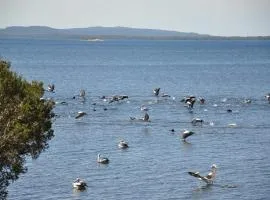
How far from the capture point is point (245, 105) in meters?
99.9

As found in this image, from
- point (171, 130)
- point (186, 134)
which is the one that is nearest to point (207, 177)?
point (186, 134)

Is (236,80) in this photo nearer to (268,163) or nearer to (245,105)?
(245,105)

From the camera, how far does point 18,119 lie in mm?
34344

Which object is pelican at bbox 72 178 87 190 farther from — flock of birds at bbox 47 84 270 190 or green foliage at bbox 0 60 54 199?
green foliage at bbox 0 60 54 199

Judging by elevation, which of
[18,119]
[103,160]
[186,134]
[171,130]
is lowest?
[103,160]

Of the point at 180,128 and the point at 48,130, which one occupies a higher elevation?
the point at 48,130

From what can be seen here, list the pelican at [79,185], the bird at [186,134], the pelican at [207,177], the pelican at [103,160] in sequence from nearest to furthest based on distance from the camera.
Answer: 1. the pelican at [79,185]
2. the pelican at [207,177]
3. the pelican at [103,160]
4. the bird at [186,134]

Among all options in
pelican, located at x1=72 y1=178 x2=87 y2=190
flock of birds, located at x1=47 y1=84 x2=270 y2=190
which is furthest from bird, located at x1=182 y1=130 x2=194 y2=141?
pelican, located at x1=72 y1=178 x2=87 y2=190

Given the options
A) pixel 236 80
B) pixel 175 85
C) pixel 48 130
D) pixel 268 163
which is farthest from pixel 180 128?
pixel 236 80

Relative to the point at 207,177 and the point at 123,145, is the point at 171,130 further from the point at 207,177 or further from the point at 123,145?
the point at 207,177

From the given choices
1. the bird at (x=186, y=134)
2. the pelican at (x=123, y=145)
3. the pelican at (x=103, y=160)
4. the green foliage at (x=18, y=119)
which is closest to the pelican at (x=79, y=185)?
the pelican at (x=103, y=160)

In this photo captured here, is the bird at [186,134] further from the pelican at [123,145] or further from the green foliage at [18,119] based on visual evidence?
the green foliage at [18,119]

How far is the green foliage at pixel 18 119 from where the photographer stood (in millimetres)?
33844

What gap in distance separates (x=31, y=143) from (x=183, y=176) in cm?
1849
